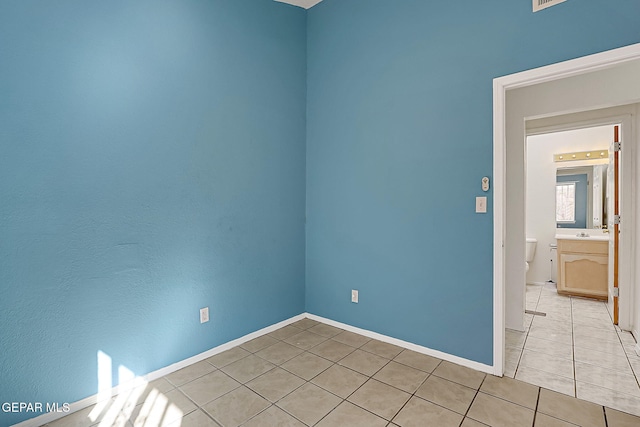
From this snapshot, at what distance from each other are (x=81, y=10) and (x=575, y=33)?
117 inches

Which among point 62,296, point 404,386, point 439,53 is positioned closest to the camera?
point 62,296

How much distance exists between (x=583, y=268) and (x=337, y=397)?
158 inches

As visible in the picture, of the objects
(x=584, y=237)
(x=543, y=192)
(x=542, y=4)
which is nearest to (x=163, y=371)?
(x=542, y=4)

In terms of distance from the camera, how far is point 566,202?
480 cm

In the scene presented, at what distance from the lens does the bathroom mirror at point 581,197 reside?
455 cm

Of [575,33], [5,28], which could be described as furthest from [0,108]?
[575,33]

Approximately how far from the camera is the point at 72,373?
187 cm

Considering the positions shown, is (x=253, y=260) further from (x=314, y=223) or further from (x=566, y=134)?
(x=566, y=134)

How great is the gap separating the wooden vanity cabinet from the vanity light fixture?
1345 millimetres

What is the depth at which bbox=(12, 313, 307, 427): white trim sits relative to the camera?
1770 mm

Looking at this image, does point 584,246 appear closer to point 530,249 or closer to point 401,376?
point 530,249

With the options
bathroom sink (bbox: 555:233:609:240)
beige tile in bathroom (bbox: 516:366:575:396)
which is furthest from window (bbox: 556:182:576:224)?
beige tile in bathroom (bbox: 516:366:575:396)

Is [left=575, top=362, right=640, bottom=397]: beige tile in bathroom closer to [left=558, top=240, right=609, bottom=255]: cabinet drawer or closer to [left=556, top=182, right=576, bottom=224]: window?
[left=558, top=240, right=609, bottom=255]: cabinet drawer

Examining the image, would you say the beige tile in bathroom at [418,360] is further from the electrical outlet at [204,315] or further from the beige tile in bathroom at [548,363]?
the electrical outlet at [204,315]
